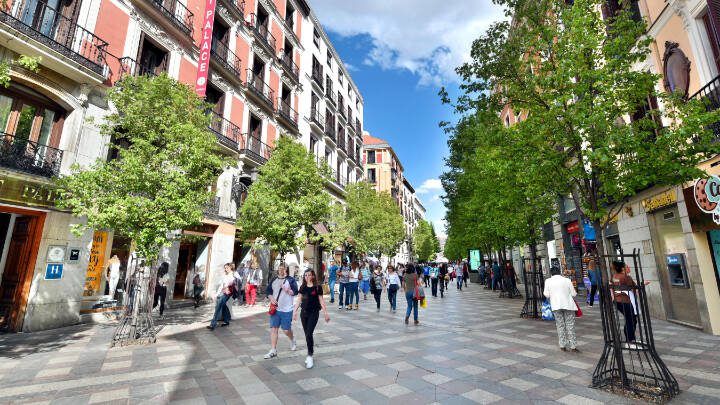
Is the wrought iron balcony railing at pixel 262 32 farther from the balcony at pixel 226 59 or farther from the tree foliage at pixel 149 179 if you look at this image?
the tree foliage at pixel 149 179

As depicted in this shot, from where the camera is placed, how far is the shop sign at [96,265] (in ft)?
34.6

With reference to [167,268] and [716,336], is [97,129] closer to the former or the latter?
[167,268]

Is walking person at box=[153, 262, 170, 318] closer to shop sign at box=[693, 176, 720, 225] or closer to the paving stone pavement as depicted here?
the paving stone pavement

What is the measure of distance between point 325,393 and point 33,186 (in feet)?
31.7

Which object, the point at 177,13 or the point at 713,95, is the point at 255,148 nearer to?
the point at 177,13

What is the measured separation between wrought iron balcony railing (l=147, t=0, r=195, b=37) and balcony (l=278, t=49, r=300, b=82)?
298 inches

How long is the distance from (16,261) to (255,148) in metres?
11.4

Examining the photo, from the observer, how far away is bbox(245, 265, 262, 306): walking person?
1454 cm

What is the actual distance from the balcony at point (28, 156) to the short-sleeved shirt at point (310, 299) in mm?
8398

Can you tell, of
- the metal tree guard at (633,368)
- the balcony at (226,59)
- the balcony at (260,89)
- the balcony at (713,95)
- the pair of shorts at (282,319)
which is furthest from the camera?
the balcony at (260,89)

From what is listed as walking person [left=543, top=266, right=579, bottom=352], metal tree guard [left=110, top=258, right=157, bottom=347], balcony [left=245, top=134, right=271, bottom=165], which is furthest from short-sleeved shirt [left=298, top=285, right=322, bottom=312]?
balcony [left=245, top=134, right=271, bottom=165]

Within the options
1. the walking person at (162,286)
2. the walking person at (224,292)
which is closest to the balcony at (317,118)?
the walking person at (162,286)

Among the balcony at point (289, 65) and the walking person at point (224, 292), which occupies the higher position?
the balcony at point (289, 65)

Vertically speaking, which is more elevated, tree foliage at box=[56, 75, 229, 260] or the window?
the window
